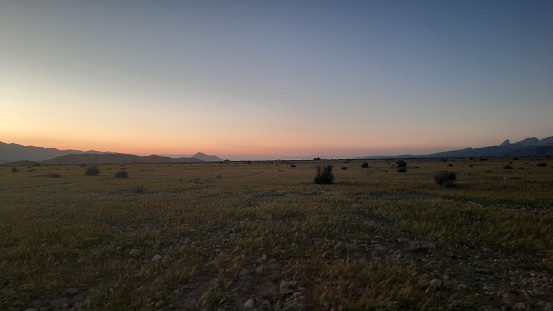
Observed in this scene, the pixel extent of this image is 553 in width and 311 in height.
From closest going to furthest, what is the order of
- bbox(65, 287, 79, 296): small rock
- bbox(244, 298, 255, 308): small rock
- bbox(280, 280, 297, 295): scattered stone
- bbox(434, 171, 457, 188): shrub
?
bbox(244, 298, 255, 308): small rock
bbox(280, 280, 297, 295): scattered stone
bbox(65, 287, 79, 296): small rock
bbox(434, 171, 457, 188): shrub

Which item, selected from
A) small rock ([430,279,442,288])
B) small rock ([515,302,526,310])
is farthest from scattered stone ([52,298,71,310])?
small rock ([515,302,526,310])

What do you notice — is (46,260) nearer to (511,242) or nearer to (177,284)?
(177,284)

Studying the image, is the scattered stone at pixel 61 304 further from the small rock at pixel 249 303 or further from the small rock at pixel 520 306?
the small rock at pixel 520 306

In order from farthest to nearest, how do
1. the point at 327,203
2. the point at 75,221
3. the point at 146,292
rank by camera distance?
the point at 327,203
the point at 75,221
the point at 146,292

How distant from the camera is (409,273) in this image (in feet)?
22.8

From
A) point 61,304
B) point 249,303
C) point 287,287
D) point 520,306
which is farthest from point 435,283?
point 61,304

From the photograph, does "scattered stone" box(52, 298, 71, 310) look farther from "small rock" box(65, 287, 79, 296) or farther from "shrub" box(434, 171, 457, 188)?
"shrub" box(434, 171, 457, 188)

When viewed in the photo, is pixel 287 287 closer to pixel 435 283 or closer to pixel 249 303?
pixel 249 303

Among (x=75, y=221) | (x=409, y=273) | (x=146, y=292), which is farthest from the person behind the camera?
(x=75, y=221)

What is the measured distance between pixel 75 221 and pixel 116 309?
8.78 meters

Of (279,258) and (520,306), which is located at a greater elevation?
(279,258)

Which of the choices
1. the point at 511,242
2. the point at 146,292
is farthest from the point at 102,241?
the point at 511,242

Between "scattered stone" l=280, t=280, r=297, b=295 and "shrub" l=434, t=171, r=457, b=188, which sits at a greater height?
"shrub" l=434, t=171, r=457, b=188

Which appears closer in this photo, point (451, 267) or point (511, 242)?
point (451, 267)
